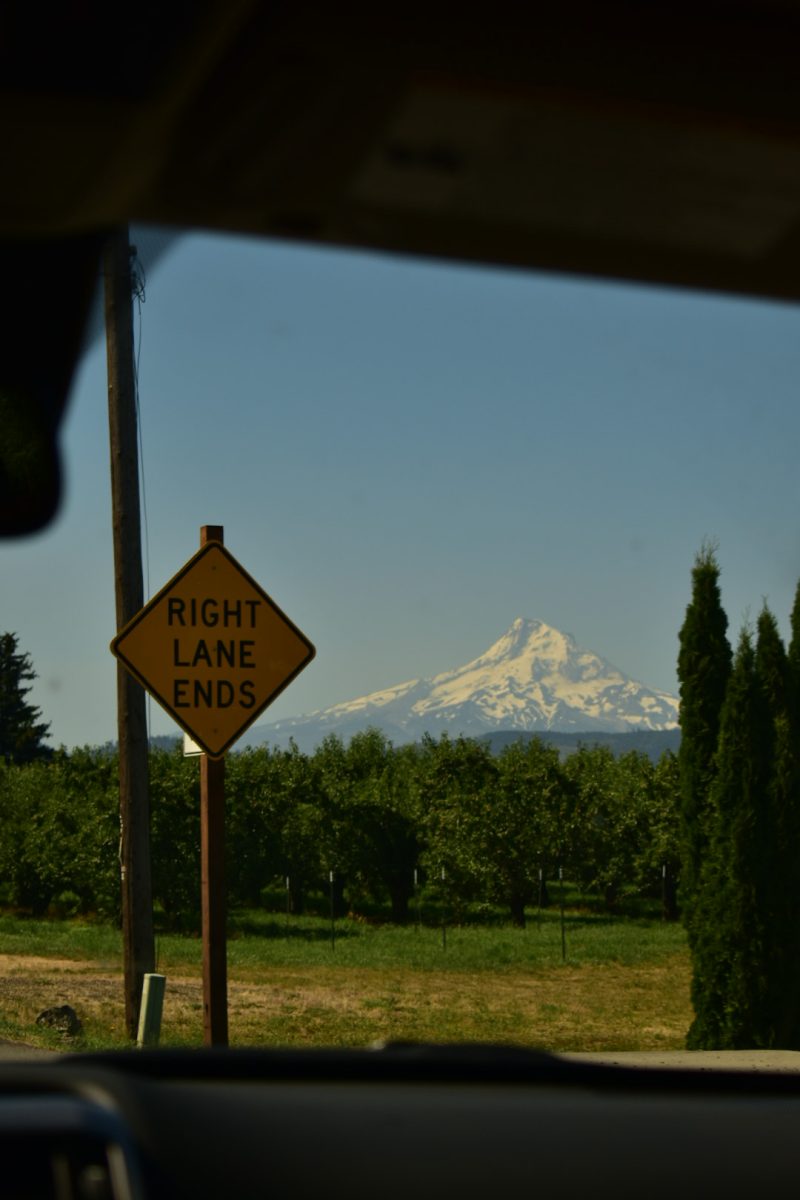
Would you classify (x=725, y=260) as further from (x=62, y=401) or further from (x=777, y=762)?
(x=777, y=762)

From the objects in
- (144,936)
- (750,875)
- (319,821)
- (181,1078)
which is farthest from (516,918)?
(181,1078)

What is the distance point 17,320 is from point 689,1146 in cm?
154

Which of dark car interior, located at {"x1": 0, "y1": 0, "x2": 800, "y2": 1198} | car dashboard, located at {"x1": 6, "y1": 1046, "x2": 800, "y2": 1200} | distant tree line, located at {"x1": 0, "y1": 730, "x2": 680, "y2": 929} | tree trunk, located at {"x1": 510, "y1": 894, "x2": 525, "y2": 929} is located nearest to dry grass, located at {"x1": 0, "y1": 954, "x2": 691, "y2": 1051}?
car dashboard, located at {"x1": 6, "y1": 1046, "x2": 800, "y2": 1200}

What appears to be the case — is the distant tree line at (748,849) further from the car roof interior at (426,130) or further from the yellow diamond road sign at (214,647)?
the car roof interior at (426,130)

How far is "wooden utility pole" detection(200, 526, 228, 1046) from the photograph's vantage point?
841 centimetres

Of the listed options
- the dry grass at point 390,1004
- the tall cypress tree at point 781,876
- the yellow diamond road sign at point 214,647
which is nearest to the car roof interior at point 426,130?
the yellow diamond road sign at point 214,647

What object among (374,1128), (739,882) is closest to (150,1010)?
(739,882)

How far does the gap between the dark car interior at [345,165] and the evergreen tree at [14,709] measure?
54332mm

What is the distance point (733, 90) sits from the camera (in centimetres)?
146

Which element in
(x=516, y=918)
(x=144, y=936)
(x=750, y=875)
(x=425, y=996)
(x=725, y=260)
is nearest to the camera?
(x=725, y=260)

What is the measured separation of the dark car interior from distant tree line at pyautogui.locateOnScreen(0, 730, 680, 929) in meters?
38.4

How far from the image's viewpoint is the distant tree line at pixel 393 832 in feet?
141

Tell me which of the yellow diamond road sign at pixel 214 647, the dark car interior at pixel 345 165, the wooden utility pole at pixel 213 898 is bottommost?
the wooden utility pole at pixel 213 898

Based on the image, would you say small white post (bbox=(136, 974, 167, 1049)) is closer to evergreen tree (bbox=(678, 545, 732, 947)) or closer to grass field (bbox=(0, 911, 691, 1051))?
grass field (bbox=(0, 911, 691, 1051))
